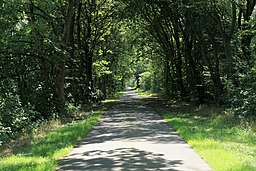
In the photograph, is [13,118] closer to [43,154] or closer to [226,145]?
[43,154]

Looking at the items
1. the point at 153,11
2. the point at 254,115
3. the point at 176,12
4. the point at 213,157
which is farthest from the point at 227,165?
the point at 153,11

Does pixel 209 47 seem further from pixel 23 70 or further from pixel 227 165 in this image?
pixel 227 165

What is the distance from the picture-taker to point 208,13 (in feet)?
71.4

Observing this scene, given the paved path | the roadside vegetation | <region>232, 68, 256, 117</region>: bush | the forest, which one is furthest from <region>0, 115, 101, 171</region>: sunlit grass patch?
<region>232, 68, 256, 117</region>: bush

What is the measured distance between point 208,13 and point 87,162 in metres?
15.5

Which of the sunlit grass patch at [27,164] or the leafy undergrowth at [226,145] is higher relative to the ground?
the sunlit grass patch at [27,164]

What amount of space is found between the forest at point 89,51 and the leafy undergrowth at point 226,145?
10.7 ft

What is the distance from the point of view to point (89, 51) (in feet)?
117

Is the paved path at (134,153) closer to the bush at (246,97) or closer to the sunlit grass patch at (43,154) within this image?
the sunlit grass patch at (43,154)

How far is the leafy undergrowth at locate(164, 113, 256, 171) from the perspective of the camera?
793 centimetres

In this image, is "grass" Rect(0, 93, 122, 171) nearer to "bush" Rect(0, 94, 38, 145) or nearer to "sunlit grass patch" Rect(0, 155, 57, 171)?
"sunlit grass patch" Rect(0, 155, 57, 171)

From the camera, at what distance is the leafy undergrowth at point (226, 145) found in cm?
793

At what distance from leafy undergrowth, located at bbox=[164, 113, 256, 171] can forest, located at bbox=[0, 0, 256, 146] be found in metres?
3.26

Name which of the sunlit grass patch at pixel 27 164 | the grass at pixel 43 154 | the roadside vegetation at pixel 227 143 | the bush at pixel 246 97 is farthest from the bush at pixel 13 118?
the bush at pixel 246 97
